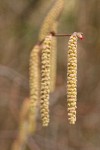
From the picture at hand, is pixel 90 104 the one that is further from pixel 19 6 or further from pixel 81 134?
pixel 19 6

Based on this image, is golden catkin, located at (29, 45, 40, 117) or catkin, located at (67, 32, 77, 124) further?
golden catkin, located at (29, 45, 40, 117)

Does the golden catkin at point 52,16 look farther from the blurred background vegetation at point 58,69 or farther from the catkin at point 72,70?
the blurred background vegetation at point 58,69

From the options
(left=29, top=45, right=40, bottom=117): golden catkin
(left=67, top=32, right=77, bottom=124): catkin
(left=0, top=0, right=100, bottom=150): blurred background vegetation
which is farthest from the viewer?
(left=0, top=0, right=100, bottom=150): blurred background vegetation

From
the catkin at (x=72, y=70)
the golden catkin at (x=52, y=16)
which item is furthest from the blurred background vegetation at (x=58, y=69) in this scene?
the catkin at (x=72, y=70)

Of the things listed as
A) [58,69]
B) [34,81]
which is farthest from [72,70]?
[58,69]

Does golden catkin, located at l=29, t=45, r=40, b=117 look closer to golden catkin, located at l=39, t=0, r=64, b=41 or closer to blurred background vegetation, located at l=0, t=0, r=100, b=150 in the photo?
golden catkin, located at l=39, t=0, r=64, b=41

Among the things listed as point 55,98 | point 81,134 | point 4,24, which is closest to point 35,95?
point 55,98

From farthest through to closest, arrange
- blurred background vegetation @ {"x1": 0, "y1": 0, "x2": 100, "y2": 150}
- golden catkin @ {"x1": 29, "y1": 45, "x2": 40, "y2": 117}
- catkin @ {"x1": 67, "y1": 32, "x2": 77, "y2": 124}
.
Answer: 1. blurred background vegetation @ {"x1": 0, "y1": 0, "x2": 100, "y2": 150}
2. golden catkin @ {"x1": 29, "y1": 45, "x2": 40, "y2": 117}
3. catkin @ {"x1": 67, "y1": 32, "x2": 77, "y2": 124}

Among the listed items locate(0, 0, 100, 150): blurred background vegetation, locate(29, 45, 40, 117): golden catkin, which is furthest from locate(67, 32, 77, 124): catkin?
locate(0, 0, 100, 150): blurred background vegetation

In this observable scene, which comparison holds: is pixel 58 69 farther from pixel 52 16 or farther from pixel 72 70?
pixel 72 70
